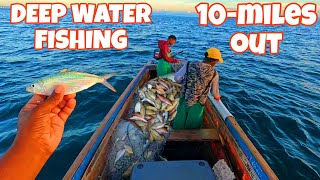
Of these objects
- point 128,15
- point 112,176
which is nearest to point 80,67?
point 128,15

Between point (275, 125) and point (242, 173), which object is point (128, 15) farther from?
point (242, 173)

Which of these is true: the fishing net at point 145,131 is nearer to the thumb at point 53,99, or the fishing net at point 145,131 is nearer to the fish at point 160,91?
the fish at point 160,91

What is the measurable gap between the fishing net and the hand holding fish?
7.42ft

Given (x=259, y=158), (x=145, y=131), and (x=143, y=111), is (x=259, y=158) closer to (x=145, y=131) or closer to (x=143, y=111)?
(x=145, y=131)

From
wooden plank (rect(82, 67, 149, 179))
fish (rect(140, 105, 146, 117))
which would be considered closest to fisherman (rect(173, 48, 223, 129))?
fish (rect(140, 105, 146, 117))

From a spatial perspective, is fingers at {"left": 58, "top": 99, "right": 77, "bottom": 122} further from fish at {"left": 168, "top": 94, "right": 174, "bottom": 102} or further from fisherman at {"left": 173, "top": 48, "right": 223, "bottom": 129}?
fish at {"left": 168, "top": 94, "right": 174, "bottom": 102}

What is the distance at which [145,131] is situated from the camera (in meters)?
4.92

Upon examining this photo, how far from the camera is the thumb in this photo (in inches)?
80.2

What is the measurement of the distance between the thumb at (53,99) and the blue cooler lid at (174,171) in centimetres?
163

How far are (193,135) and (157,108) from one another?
1060 millimetres

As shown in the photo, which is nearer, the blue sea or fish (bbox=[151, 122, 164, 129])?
fish (bbox=[151, 122, 164, 129])

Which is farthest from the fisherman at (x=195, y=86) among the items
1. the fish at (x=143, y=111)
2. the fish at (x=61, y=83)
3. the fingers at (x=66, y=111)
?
the fingers at (x=66, y=111)

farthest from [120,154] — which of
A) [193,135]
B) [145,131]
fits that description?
[193,135]

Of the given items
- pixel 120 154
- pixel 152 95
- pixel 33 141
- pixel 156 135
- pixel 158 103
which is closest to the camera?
pixel 33 141
